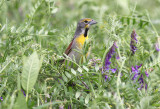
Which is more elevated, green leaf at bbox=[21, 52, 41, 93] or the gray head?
the gray head

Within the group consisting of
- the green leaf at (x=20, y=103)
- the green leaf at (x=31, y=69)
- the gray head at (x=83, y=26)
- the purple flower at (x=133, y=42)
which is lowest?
the green leaf at (x=20, y=103)

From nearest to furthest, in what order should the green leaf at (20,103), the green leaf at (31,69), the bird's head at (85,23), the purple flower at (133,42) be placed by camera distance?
the green leaf at (20,103)
the green leaf at (31,69)
the purple flower at (133,42)
the bird's head at (85,23)

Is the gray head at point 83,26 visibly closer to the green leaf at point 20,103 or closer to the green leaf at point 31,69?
the green leaf at point 31,69

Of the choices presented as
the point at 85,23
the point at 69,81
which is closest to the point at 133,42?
the point at 69,81

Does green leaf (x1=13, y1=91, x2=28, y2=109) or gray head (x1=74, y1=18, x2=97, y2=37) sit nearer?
green leaf (x1=13, y1=91, x2=28, y2=109)

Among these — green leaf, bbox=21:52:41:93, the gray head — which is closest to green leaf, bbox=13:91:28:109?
green leaf, bbox=21:52:41:93

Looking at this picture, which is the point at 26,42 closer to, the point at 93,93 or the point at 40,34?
the point at 40,34

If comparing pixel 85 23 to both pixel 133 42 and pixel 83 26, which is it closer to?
pixel 83 26

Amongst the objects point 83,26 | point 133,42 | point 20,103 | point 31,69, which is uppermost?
point 83,26

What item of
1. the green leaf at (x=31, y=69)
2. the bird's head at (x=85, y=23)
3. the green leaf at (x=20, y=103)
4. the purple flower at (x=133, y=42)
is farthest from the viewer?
the bird's head at (x=85, y=23)

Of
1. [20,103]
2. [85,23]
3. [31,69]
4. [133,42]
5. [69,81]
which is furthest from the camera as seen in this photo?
[85,23]

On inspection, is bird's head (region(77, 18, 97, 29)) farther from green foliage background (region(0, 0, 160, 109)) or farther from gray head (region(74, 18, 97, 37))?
green foliage background (region(0, 0, 160, 109))

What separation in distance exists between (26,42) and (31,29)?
0.13 m

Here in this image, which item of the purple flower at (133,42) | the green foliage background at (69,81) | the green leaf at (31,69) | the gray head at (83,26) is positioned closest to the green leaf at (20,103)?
the green foliage background at (69,81)
